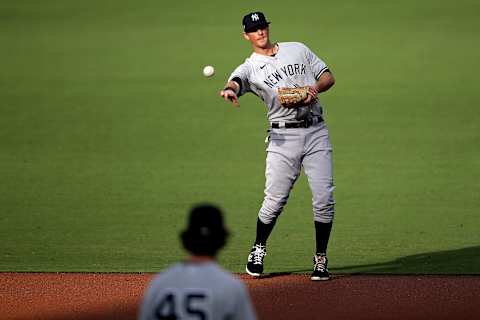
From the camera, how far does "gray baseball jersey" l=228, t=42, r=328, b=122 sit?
7.86 metres

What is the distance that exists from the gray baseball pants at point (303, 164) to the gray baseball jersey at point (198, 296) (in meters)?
3.75

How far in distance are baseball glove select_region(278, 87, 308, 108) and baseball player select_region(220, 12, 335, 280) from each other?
0.07 metres

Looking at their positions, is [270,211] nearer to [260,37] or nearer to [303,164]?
[303,164]

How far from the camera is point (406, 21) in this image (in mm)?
21734

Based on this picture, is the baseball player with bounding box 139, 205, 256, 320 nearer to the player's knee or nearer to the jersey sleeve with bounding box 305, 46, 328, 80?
the player's knee

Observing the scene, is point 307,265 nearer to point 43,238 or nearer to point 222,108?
point 43,238

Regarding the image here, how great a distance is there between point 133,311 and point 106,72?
12325 mm

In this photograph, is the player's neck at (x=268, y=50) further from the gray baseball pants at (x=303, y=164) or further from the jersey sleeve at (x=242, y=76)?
the gray baseball pants at (x=303, y=164)

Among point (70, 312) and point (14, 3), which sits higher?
point (14, 3)

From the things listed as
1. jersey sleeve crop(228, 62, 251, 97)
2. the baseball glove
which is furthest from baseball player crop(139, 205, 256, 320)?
jersey sleeve crop(228, 62, 251, 97)

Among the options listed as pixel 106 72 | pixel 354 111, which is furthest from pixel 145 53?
pixel 354 111

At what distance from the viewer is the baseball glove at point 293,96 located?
7.64m

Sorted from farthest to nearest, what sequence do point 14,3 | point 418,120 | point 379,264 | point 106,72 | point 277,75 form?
point 14,3
point 106,72
point 418,120
point 379,264
point 277,75

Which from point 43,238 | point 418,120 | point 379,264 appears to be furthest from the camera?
point 418,120
